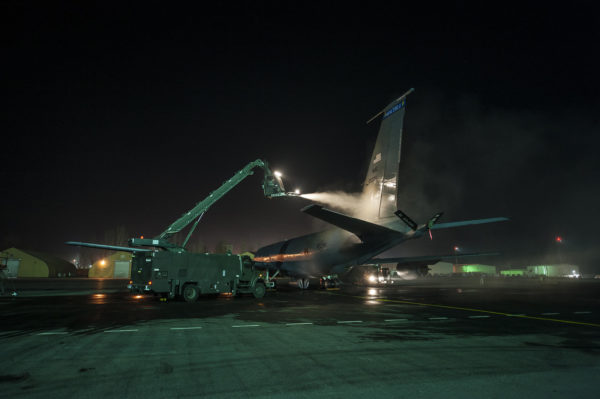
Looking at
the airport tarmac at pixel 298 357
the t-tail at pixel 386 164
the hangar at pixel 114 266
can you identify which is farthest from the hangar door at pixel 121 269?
the airport tarmac at pixel 298 357

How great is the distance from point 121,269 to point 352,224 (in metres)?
66.7

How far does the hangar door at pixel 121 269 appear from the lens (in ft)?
242

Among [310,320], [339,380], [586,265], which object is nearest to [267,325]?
[310,320]

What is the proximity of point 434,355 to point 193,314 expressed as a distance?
1100 cm

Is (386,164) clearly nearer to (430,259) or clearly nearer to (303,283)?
(430,259)

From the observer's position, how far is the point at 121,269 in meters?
74.6

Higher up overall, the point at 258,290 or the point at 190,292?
the point at 190,292

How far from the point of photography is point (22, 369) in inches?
278

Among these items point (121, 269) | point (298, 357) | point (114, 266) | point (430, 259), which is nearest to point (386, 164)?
point (430, 259)

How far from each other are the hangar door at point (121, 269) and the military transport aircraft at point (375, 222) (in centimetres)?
5323

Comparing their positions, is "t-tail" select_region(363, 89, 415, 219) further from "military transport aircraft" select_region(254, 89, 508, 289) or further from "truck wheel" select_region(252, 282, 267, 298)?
"truck wheel" select_region(252, 282, 267, 298)

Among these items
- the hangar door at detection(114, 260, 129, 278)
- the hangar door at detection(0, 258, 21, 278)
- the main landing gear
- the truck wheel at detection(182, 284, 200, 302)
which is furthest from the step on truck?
the hangar door at detection(0, 258, 21, 278)

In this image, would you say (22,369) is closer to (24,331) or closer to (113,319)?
(24,331)

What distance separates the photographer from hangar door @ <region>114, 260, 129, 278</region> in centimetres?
7381
